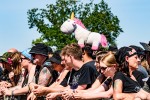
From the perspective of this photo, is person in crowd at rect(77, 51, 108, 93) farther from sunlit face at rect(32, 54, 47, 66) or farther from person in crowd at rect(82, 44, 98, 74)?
sunlit face at rect(32, 54, 47, 66)

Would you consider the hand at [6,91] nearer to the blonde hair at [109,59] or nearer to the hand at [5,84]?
the hand at [5,84]

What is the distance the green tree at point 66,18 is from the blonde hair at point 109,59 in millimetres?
46944

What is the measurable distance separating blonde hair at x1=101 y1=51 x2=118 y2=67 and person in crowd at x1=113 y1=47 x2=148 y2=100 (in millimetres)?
80

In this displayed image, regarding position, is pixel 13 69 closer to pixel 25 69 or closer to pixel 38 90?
pixel 25 69

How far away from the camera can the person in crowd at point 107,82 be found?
7.17 metres

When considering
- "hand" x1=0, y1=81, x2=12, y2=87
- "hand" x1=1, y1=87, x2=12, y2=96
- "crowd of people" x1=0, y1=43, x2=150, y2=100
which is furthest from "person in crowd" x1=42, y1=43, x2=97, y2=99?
"hand" x1=0, y1=81, x2=12, y2=87

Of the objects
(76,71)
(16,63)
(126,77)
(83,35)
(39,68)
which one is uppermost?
(83,35)

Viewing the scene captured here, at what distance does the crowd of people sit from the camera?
6.89m

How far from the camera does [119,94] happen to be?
6.74 metres

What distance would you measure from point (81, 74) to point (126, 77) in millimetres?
910

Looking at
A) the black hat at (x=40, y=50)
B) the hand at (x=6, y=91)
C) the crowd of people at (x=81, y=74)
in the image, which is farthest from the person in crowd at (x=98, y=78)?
the hand at (x=6, y=91)

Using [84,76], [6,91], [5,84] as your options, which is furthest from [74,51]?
[5,84]

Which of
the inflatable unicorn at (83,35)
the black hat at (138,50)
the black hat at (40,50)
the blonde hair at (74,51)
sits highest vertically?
the inflatable unicorn at (83,35)

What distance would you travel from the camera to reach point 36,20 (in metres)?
55.5
